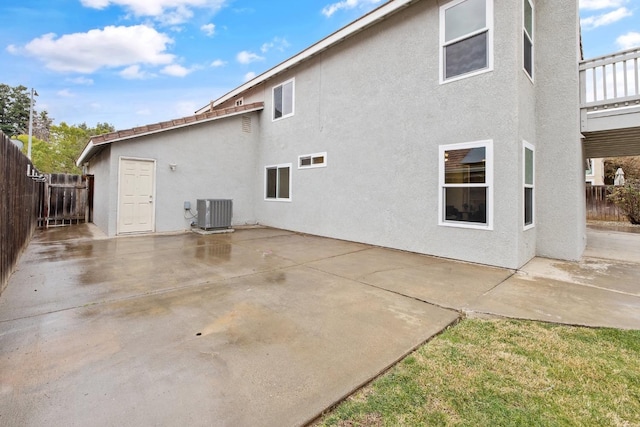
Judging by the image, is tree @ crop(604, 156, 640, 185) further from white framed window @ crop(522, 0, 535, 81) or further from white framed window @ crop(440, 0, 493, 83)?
white framed window @ crop(440, 0, 493, 83)

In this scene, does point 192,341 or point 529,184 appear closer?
point 192,341

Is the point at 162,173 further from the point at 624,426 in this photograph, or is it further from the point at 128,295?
the point at 624,426

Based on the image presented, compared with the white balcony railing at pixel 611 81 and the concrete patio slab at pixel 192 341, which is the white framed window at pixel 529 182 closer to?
the white balcony railing at pixel 611 81

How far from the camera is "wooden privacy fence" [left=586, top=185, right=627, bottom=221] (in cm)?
1291

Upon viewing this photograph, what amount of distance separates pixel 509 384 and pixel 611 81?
703cm

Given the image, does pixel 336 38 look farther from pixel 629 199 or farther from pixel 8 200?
pixel 629 199

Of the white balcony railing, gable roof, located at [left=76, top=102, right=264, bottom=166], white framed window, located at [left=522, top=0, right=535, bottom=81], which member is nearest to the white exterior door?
gable roof, located at [left=76, top=102, right=264, bottom=166]

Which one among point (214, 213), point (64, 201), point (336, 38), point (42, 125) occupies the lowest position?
point (214, 213)

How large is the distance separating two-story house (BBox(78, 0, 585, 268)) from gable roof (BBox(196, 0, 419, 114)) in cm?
5

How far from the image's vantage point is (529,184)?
19.5 feet

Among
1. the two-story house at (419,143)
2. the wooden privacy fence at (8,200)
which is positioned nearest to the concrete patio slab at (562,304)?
the two-story house at (419,143)

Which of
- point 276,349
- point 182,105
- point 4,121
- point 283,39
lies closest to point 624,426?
point 276,349

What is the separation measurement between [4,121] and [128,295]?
139 feet

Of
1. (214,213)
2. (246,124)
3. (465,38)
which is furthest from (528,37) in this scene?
(214,213)
